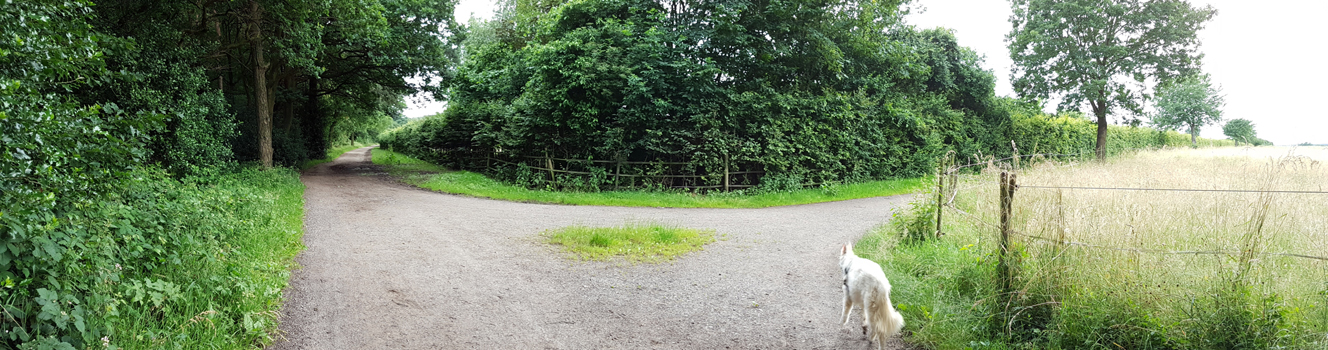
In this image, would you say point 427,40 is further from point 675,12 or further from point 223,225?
point 223,225

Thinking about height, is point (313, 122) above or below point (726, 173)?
above

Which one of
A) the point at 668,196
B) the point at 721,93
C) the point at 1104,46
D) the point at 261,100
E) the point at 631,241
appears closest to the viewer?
the point at 631,241

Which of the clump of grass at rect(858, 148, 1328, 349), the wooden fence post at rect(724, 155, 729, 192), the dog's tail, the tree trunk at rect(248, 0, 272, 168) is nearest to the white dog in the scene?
the dog's tail

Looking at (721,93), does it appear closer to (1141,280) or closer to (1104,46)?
(1141,280)

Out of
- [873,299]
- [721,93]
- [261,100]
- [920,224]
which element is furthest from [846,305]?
[261,100]

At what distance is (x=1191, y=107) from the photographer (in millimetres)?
41219

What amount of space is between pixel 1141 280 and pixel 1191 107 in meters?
51.7

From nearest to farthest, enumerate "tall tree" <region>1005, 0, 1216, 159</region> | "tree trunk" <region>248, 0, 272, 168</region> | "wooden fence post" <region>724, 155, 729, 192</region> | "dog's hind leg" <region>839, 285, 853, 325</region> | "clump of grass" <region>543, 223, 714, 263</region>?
1. "dog's hind leg" <region>839, 285, 853, 325</region>
2. "clump of grass" <region>543, 223, 714, 263</region>
3. "wooden fence post" <region>724, 155, 729, 192</region>
4. "tree trunk" <region>248, 0, 272, 168</region>
5. "tall tree" <region>1005, 0, 1216, 159</region>

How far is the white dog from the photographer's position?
13.3ft

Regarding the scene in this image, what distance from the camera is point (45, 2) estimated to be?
399cm

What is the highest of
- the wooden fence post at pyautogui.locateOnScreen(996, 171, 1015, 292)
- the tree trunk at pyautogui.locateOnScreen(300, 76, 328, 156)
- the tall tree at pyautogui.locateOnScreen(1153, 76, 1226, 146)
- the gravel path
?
the tall tree at pyautogui.locateOnScreen(1153, 76, 1226, 146)

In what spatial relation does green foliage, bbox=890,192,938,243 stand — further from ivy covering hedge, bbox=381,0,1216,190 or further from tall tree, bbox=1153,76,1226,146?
tall tree, bbox=1153,76,1226,146

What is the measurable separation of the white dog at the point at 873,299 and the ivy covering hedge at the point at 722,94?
9.57 metres

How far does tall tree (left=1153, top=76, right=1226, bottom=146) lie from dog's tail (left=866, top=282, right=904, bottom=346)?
48.3 meters
